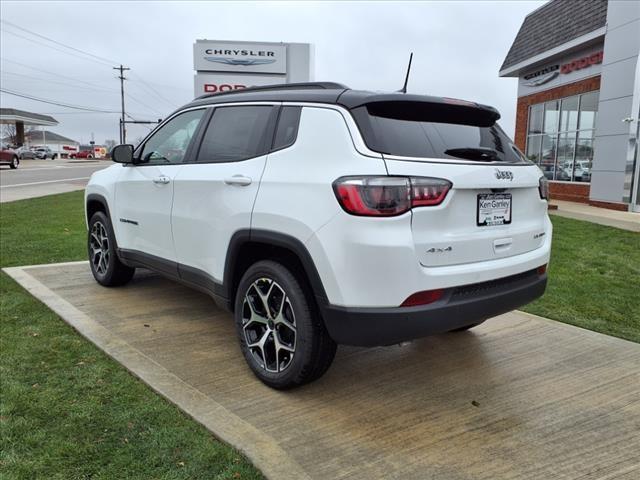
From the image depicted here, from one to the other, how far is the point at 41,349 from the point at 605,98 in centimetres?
1638

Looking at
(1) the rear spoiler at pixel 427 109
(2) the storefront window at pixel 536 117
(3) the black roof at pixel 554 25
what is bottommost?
(1) the rear spoiler at pixel 427 109

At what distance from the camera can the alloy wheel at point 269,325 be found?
3258 millimetres

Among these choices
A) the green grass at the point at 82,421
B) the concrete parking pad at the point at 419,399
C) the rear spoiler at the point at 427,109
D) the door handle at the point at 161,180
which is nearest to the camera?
the green grass at the point at 82,421

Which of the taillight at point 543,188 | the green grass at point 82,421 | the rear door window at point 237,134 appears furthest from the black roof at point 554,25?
the green grass at point 82,421

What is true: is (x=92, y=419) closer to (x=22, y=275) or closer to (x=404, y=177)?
(x=404, y=177)

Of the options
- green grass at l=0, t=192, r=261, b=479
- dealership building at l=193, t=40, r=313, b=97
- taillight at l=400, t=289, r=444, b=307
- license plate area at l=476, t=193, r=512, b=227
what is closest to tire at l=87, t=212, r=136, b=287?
green grass at l=0, t=192, r=261, b=479

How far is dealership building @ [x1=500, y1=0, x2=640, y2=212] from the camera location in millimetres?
14742

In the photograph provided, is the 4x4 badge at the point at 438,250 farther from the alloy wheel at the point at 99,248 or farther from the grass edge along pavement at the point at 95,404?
the alloy wheel at the point at 99,248

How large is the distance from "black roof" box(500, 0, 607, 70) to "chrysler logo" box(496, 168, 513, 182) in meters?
15.5

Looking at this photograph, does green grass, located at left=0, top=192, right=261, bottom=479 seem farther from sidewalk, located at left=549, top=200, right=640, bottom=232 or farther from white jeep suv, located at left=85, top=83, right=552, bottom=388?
sidewalk, located at left=549, top=200, right=640, bottom=232

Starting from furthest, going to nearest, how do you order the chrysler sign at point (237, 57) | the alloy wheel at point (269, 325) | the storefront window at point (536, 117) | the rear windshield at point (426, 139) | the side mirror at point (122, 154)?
the storefront window at point (536, 117)
the chrysler sign at point (237, 57)
the side mirror at point (122, 154)
the alloy wheel at point (269, 325)
the rear windshield at point (426, 139)

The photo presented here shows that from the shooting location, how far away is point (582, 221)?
12211mm

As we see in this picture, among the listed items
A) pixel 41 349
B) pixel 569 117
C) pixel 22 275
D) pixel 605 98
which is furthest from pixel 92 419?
pixel 569 117

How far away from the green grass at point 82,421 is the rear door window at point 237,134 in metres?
1.62
